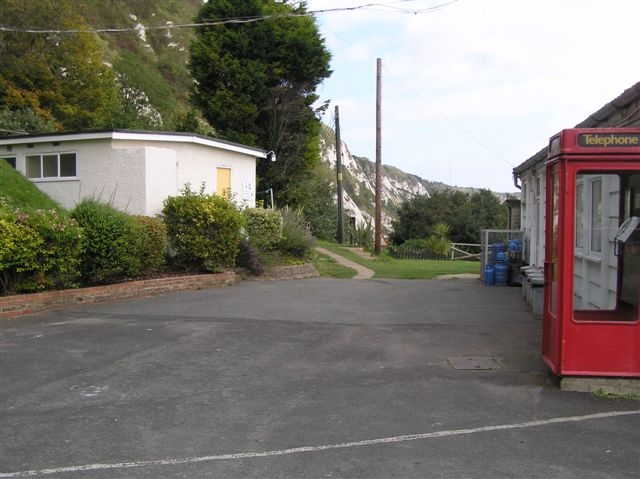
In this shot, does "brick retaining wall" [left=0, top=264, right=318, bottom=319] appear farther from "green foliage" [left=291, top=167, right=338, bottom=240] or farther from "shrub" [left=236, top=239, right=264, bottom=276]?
"green foliage" [left=291, top=167, right=338, bottom=240]

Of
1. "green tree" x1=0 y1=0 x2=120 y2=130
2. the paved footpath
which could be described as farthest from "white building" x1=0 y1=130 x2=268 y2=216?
"green tree" x1=0 y1=0 x2=120 y2=130

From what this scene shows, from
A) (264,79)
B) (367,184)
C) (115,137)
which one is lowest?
(115,137)

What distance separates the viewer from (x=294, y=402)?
239 inches

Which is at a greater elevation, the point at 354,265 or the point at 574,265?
the point at 574,265

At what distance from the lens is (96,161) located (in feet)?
56.4

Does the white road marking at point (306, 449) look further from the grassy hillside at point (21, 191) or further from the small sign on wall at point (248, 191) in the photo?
the small sign on wall at point (248, 191)

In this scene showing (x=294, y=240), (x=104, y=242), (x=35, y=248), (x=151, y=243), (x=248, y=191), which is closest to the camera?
(x=35, y=248)

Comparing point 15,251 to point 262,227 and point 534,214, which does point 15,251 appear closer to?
point 262,227

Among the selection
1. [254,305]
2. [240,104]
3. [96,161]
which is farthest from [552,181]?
[240,104]

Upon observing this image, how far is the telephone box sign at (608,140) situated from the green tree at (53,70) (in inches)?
1182

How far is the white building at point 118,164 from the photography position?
16.8 metres

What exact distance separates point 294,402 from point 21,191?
42.2 feet

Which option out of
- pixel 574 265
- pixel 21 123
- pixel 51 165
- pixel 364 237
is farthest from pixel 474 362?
pixel 21 123

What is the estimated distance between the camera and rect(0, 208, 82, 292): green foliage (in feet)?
34.0
